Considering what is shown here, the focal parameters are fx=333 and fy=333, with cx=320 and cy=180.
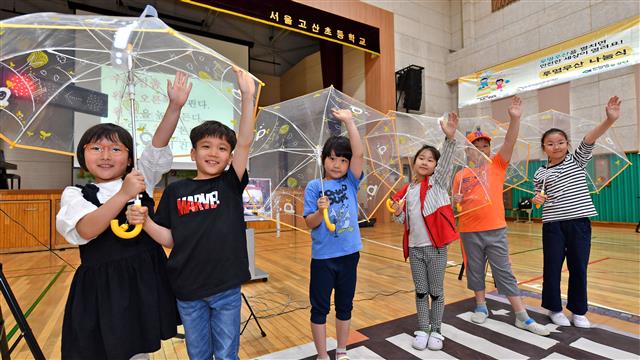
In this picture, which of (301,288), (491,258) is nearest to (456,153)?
(491,258)

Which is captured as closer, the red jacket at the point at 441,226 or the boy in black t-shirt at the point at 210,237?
the boy in black t-shirt at the point at 210,237

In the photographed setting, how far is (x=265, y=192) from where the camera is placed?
75.9 inches

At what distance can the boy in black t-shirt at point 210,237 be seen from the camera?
1.17 metres

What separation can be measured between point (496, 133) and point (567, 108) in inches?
256

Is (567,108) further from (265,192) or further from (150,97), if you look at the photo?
(150,97)

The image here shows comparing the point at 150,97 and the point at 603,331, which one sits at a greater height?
the point at 150,97

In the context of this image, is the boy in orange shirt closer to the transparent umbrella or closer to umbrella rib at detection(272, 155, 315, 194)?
umbrella rib at detection(272, 155, 315, 194)

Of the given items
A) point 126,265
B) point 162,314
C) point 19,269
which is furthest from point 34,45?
point 19,269

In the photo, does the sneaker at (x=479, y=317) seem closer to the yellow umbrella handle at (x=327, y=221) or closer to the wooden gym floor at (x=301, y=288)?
the wooden gym floor at (x=301, y=288)

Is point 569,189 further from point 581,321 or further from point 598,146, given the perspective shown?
point 581,321

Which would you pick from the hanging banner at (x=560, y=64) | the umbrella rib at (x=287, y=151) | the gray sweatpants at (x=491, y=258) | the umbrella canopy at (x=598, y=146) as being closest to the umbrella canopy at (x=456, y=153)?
the gray sweatpants at (x=491, y=258)

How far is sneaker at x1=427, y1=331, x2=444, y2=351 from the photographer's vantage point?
6.18 feet

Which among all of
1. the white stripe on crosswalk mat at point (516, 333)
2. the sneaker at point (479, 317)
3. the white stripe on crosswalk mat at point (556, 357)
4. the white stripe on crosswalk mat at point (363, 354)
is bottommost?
the white stripe on crosswalk mat at point (363, 354)

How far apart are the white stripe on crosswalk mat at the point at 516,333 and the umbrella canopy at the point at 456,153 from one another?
0.76 m
